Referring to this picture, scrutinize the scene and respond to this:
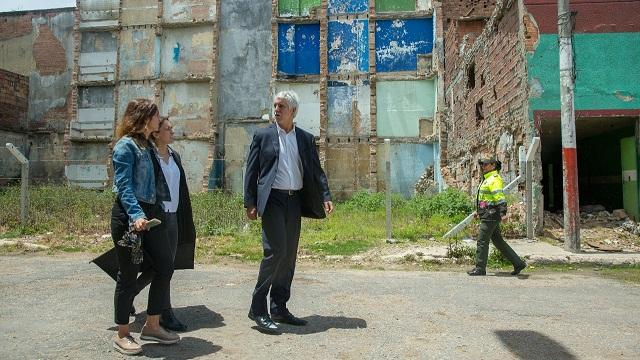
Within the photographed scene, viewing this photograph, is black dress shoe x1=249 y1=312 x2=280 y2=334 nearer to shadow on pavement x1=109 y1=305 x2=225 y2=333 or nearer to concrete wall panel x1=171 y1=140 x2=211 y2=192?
shadow on pavement x1=109 y1=305 x2=225 y2=333

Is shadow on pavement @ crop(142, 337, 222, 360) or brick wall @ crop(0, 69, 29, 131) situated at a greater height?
brick wall @ crop(0, 69, 29, 131)

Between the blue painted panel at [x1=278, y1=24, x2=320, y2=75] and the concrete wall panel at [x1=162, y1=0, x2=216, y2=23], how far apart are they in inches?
144

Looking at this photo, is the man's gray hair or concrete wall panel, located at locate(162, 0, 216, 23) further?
concrete wall panel, located at locate(162, 0, 216, 23)

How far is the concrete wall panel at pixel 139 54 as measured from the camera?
22250 mm

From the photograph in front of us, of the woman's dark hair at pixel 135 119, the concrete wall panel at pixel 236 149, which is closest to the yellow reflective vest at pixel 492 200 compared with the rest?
the woman's dark hair at pixel 135 119

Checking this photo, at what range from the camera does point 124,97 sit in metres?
22.5

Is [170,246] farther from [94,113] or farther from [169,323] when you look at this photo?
[94,113]

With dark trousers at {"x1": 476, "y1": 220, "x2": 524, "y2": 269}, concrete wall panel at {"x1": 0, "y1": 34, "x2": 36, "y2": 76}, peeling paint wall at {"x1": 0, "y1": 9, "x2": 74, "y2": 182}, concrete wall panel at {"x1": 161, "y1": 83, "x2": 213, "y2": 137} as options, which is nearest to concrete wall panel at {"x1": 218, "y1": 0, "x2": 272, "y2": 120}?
concrete wall panel at {"x1": 161, "y1": 83, "x2": 213, "y2": 137}

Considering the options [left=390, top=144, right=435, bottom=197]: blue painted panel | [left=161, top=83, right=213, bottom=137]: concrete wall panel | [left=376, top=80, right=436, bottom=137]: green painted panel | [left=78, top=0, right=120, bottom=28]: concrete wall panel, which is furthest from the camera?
[left=78, top=0, right=120, bottom=28]: concrete wall panel

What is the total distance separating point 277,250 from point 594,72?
350 inches

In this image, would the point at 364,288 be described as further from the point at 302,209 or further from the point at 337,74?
the point at 337,74

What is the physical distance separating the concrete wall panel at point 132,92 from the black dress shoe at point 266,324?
20922mm

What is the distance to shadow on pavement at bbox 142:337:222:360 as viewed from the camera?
289 centimetres

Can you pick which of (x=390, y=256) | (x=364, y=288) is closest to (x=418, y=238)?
(x=390, y=256)
